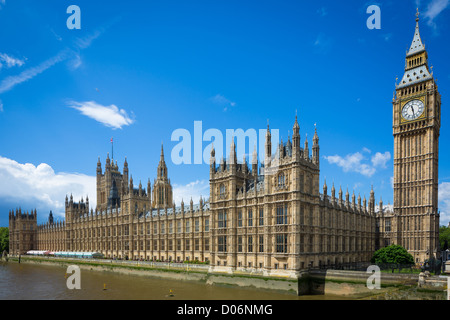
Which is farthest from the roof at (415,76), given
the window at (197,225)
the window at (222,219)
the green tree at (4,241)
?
the green tree at (4,241)

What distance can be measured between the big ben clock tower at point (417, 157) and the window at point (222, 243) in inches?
1902

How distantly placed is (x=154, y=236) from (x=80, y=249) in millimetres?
56005

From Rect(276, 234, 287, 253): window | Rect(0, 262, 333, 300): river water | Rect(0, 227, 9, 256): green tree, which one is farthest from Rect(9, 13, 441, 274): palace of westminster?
Rect(0, 227, 9, 256): green tree

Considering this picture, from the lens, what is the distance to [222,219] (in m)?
71.7

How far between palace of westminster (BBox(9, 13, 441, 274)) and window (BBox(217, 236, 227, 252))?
326mm

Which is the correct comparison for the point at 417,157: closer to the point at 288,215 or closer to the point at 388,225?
the point at 388,225

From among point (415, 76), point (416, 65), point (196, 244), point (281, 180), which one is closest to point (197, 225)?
point (196, 244)

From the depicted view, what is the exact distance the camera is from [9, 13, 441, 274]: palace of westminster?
203ft

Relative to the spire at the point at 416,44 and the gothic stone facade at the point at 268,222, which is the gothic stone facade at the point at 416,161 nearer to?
the spire at the point at 416,44

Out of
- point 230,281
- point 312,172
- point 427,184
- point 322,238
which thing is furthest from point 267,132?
point 427,184

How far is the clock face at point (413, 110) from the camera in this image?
9119cm

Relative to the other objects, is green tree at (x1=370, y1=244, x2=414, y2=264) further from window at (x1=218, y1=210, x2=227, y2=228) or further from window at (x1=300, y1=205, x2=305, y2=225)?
window at (x1=218, y1=210, x2=227, y2=228)

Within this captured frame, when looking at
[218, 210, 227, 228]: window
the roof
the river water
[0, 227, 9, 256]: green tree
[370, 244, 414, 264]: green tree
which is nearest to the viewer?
the river water

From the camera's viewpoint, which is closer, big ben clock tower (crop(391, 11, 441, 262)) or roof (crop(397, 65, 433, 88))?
big ben clock tower (crop(391, 11, 441, 262))
